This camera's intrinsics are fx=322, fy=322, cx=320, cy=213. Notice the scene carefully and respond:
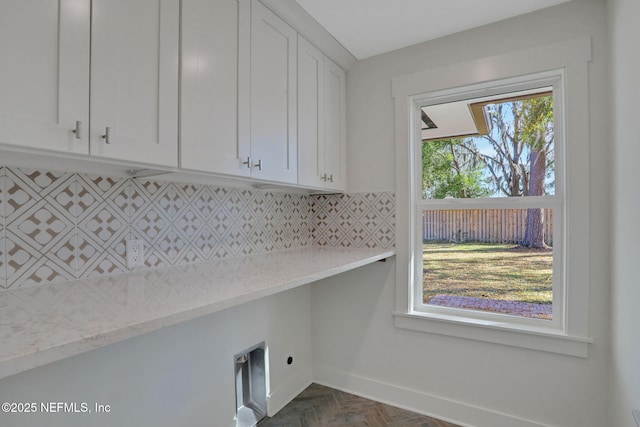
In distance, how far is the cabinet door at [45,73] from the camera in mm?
805

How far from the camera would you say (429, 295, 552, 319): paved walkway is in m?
1.90

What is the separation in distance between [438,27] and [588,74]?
0.84m

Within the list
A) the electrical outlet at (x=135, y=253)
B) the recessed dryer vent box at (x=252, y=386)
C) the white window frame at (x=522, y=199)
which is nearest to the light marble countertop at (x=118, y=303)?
the electrical outlet at (x=135, y=253)

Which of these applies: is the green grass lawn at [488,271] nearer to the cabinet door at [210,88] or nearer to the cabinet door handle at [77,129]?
the cabinet door at [210,88]

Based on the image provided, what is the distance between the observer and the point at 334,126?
2.27m

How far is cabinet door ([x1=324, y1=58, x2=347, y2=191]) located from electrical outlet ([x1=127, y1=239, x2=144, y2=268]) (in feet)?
3.83

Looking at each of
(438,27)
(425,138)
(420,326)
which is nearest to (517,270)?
(420,326)

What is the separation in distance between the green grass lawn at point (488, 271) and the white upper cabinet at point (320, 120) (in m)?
0.87

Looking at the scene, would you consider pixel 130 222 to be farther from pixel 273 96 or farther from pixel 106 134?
pixel 273 96

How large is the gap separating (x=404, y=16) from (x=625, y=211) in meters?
1.47

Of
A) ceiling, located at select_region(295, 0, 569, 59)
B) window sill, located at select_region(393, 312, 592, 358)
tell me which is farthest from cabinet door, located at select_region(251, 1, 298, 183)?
window sill, located at select_region(393, 312, 592, 358)

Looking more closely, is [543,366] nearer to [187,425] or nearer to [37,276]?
[187,425]

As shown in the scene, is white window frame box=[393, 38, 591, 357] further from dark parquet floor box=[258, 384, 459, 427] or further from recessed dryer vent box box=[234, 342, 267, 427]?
recessed dryer vent box box=[234, 342, 267, 427]

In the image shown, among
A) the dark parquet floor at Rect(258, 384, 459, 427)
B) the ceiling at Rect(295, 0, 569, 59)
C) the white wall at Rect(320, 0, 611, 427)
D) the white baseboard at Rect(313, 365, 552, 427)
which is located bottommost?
the dark parquet floor at Rect(258, 384, 459, 427)
